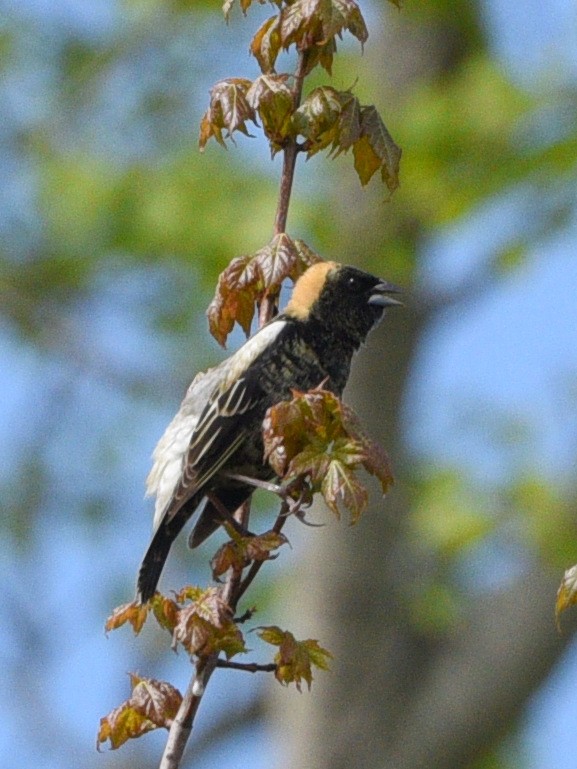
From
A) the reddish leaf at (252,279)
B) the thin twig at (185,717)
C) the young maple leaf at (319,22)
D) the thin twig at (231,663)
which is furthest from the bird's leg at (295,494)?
the young maple leaf at (319,22)

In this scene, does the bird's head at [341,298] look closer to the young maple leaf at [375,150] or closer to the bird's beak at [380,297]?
the bird's beak at [380,297]

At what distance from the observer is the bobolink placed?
3348 millimetres

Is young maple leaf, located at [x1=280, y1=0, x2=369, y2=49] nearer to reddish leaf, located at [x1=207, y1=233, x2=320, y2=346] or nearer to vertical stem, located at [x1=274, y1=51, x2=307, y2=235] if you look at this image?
vertical stem, located at [x1=274, y1=51, x2=307, y2=235]

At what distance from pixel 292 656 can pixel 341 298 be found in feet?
4.20

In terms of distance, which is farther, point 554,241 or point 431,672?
point 431,672

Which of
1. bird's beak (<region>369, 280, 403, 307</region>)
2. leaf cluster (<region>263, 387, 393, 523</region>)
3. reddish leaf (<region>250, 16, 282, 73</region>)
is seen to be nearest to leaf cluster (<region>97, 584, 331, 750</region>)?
leaf cluster (<region>263, 387, 393, 523</region>)

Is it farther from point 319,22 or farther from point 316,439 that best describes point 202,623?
point 319,22

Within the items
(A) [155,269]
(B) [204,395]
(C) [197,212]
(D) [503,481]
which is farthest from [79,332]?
(B) [204,395]

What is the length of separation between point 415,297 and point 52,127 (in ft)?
9.42

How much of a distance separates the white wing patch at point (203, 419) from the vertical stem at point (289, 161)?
67 cm

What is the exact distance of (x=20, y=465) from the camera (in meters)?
11.9

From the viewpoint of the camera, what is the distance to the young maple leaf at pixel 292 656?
257 cm

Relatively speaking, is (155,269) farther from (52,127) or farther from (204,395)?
(204,395)

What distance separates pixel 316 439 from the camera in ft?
8.10
